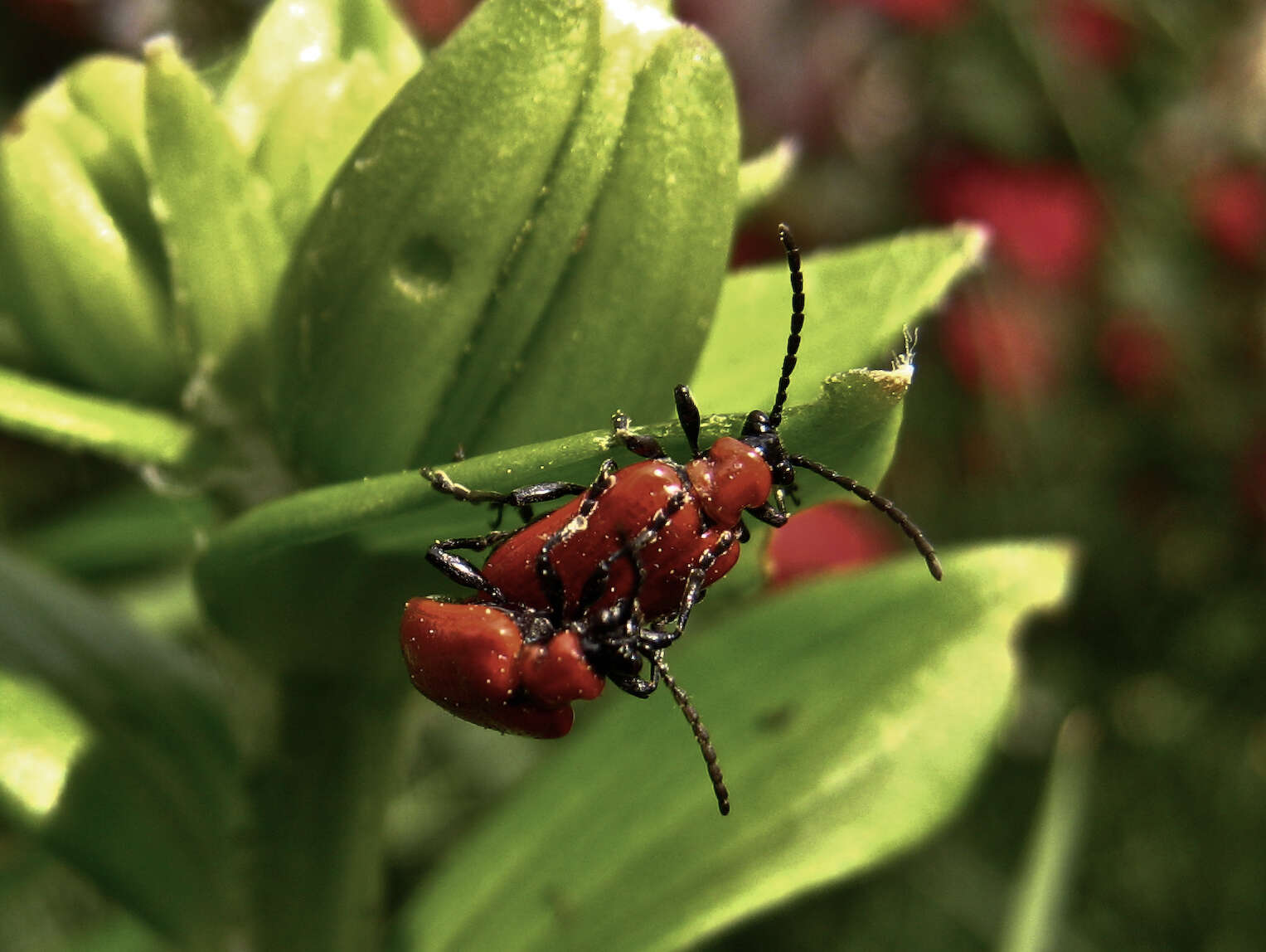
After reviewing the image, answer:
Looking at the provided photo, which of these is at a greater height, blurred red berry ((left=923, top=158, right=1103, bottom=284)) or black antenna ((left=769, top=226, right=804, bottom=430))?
black antenna ((left=769, top=226, right=804, bottom=430))

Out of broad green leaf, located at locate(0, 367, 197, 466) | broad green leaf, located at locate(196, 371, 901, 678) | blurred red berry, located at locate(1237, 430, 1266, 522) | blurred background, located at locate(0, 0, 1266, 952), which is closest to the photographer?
broad green leaf, located at locate(196, 371, 901, 678)

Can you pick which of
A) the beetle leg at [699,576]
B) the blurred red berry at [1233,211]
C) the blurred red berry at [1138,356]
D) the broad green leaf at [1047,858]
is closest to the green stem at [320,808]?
the beetle leg at [699,576]

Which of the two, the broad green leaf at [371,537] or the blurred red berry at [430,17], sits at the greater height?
the broad green leaf at [371,537]

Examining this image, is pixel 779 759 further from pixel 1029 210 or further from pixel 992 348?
pixel 1029 210

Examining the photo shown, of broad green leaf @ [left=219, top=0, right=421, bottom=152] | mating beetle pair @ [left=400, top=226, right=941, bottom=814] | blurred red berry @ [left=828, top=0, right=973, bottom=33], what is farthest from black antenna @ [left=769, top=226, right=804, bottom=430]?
blurred red berry @ [left=828, top=0, right=973, bottom=33]

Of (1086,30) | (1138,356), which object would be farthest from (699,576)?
(1086,30)

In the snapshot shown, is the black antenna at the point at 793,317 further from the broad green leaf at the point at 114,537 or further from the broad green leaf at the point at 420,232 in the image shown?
the broad green leaf at the point at 114,537

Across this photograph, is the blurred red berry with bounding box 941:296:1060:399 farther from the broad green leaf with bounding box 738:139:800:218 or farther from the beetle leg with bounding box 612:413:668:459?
the beetle leg with bounding box 612:413:668:459
